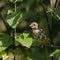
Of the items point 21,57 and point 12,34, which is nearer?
point 12,34

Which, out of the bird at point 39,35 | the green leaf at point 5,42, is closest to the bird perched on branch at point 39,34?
the bird at point 39,35

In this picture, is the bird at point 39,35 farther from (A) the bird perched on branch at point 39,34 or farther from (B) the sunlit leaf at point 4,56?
(B) the sunlit leaf at point 4,56

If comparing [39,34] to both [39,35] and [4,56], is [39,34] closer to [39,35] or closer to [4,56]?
[39,35]

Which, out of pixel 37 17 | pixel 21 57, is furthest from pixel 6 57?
pixel 37 17

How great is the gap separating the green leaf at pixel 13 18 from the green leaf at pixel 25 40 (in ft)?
0.19

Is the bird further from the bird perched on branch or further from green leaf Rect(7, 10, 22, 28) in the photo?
green leaf Rect(7, 10, 22, 28)

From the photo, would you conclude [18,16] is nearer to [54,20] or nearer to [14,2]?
[14,2]

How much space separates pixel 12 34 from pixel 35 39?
93 mm

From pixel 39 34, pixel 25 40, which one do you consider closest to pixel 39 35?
pixel 39 34

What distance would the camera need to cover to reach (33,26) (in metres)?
1.50

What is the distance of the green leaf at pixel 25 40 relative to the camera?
1.24 meters

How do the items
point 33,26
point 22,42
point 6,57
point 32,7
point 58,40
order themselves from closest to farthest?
1. point 22,42
2. point 6,57
3. point 33,26
4. point 58,40
5. point 32,7

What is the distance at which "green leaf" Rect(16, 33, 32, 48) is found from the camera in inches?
48.8

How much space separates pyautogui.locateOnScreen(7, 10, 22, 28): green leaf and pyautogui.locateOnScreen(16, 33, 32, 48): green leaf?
59 millimetres
